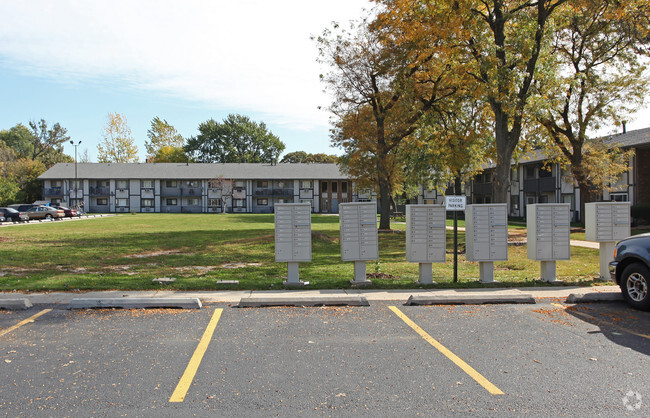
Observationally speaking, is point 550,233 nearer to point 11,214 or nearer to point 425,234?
point 425,234

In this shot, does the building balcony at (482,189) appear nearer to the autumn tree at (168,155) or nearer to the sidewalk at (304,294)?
the sidewalk at (304,294)

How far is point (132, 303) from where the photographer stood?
297 inches

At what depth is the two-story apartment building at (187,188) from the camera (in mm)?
70688

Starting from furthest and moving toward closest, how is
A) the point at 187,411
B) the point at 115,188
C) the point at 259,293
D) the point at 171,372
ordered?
the point at 115,188 < the point at 259,293 < the point at 171,372 < the point at 187,411

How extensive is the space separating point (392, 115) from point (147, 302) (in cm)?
2042

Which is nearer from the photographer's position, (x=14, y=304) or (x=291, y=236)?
(x=14, y=304)

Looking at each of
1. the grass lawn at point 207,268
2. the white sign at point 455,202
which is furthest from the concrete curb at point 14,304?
the white sign at point 455,202

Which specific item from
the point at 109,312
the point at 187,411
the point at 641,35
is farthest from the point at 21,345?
the point at 641,35

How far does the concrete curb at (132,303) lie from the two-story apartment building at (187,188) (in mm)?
63064

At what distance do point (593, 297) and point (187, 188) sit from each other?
69.8m

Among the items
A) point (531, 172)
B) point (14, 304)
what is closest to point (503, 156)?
point (14, 304)

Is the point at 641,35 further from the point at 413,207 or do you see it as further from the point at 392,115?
the point at 413,207

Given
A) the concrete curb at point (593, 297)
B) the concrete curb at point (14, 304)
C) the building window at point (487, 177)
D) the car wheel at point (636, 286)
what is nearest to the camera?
the car wheel at point (636, 286)

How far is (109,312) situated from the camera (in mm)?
7289
